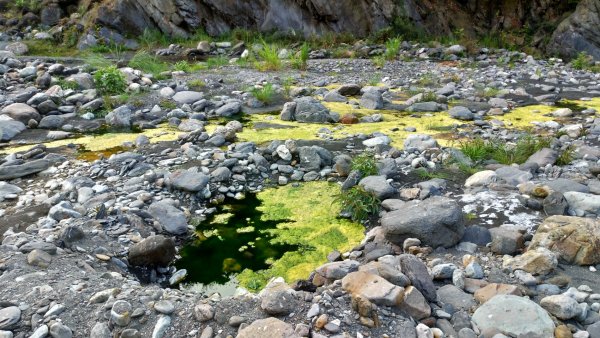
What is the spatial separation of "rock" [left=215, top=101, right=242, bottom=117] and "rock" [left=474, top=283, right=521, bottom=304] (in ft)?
16.6

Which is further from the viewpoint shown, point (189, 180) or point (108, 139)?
point (108, 139)

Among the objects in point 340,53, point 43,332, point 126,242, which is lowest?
point 340,53

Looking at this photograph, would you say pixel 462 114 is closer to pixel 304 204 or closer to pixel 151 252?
pixel 304 204

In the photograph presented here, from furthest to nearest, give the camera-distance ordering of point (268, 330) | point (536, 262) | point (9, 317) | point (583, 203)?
1. point (583, 203)
2. point (536, 262)
3. point (9, 317)
4. point (268, 330)

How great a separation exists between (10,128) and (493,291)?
5929 mm

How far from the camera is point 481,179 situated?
490 cm

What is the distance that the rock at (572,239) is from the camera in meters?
3.52

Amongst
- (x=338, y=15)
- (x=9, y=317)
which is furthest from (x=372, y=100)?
(x=338, y=15)

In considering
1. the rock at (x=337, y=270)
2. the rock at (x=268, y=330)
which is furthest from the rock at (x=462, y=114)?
the rock at (x=268, y=330)

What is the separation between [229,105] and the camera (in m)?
7.72

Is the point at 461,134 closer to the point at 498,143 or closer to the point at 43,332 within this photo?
the point at 498,143

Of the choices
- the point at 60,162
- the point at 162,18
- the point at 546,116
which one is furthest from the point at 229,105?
the point at 162,18

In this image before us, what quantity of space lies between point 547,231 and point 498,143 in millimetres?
2296

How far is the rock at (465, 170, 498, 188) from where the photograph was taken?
4871 millimetres
